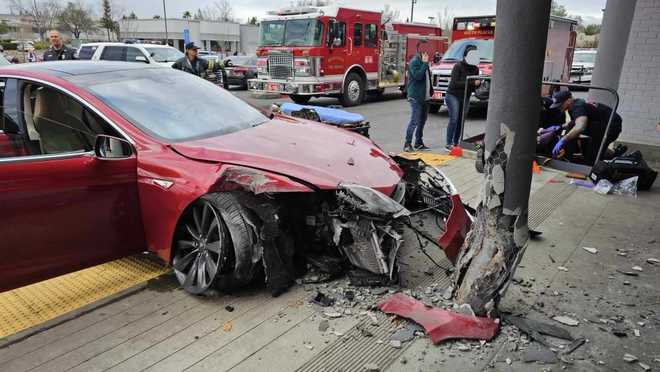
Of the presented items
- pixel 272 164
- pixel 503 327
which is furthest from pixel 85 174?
pixel 503 327

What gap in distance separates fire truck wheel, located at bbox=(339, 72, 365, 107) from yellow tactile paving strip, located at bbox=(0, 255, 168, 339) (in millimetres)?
12099

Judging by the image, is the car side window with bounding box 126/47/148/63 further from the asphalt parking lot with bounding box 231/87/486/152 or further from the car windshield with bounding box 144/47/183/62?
the asphalt parking lot with bounding box 231/87/486/152

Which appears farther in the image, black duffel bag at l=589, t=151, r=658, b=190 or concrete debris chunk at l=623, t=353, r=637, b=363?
black duffel bag at l=589, t=151, r=658, b=190

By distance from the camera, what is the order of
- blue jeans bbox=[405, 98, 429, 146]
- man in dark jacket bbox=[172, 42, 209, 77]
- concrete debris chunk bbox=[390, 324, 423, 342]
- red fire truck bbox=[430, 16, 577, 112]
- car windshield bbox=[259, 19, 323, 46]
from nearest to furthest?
concrete debris chunk bbox=[390, 324, 423, 342] < blue jeans bbox=[405, 98, 429, 146] < man in dark jacket bbox=[172, 42, 209, 77] < red fire truck bbox=[430, 16, 577, 112] < car windshield bbox=[259, 19, 323, 46]

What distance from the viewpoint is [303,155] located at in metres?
3.41

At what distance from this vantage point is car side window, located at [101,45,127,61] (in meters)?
13.8

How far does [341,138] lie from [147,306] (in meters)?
2.05

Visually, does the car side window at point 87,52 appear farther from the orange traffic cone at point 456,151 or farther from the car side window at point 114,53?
the orange traffic cone at point 456,151

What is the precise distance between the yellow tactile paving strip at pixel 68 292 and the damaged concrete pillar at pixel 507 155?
7.65 feet

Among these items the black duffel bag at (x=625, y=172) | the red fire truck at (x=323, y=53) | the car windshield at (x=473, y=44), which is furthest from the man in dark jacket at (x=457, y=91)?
the red fire truck at (x=323, y=53)

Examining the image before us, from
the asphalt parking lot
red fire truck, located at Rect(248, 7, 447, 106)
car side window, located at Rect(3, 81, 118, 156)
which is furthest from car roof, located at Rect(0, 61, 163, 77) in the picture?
red fire truck, located at Rect(248, 7, 447, 106)

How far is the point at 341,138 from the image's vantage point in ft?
13.4

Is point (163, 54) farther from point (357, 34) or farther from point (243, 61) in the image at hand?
point (357, 34)

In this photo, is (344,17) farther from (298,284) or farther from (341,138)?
(298,284)
